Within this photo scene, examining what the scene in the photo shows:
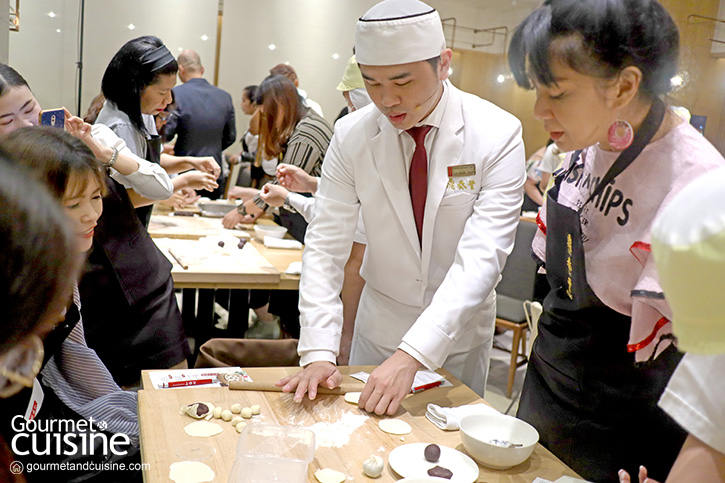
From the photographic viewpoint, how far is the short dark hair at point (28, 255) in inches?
22.7

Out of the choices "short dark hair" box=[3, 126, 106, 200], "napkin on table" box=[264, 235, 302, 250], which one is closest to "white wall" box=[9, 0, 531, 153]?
"napkin on table" box=[264, 235, 302, 250]

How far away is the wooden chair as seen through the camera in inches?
154

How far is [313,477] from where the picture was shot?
117cm

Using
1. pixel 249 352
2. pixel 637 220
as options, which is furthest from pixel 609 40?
pixel 249 352

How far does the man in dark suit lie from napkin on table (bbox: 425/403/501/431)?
434 centimetres

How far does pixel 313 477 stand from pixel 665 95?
97 centimetres

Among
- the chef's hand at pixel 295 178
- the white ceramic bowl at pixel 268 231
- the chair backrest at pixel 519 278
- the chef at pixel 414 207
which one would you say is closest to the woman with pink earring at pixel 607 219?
the chef at pixel 414 207

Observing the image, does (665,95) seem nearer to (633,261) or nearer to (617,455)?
(633,261)

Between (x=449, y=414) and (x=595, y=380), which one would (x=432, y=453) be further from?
(x=595, y=380)

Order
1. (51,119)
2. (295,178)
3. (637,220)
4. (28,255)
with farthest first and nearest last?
(295,178) → (51,119) → (637,220) → (28,255)

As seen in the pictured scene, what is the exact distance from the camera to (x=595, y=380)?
4.36ft

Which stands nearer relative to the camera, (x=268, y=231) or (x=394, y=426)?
(x=394, y=426)

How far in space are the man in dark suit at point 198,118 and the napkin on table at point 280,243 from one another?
7.28 feet

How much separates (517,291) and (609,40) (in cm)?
306
